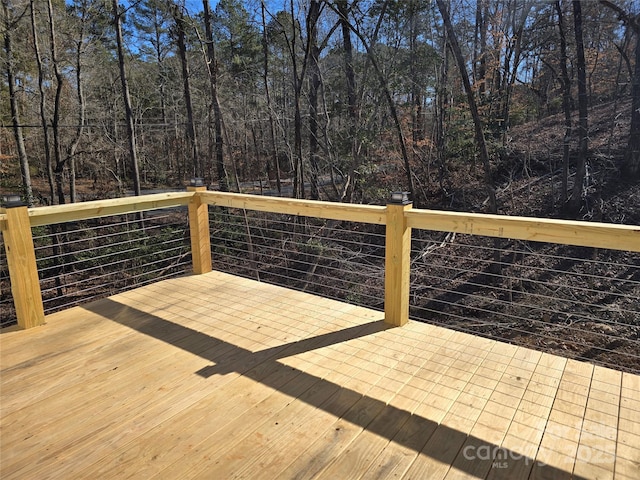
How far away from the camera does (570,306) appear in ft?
26.0

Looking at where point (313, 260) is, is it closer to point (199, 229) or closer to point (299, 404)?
point (199, 229)

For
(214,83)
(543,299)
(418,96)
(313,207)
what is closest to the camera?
(313,207)

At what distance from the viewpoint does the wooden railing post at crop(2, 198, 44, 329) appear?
2.63 metres

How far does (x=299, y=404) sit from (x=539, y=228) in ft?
4.88

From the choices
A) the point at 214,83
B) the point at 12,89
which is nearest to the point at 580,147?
the point at 214,83

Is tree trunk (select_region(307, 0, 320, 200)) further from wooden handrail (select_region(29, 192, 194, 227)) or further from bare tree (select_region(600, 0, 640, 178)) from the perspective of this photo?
wooden handrail (select_region(29, 192, 194, 227))

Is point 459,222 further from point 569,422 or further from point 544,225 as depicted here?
point 569,422

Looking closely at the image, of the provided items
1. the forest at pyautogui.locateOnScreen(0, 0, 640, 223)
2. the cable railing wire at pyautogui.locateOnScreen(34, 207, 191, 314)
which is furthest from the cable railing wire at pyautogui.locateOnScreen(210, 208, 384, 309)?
the cable railing wire at pyautogui.locateOnScreen(34, 207, 191, 314)

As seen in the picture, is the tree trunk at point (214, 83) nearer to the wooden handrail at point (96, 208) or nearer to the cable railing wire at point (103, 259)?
the cable railing wire at point (103, 259)

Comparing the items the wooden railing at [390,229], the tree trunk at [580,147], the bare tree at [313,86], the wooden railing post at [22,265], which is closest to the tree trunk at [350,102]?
the bare tree at [313,86]

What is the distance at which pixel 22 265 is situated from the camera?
8.84ft

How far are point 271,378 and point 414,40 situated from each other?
1149 centimetres

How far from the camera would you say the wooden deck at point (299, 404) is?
159 cm

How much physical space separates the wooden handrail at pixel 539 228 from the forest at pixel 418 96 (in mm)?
8157
